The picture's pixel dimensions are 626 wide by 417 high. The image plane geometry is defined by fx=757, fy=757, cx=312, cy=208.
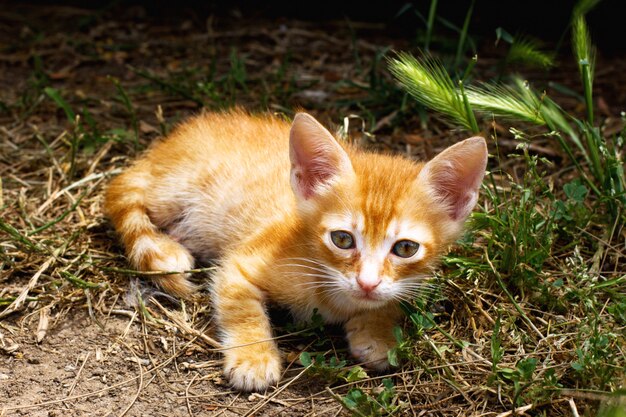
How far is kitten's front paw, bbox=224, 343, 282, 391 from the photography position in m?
2.76

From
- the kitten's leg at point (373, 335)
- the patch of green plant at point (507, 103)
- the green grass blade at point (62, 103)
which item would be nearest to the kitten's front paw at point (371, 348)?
the kitten's leg at point (373, 335)

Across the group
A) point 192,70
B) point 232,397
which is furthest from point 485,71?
point 232,397

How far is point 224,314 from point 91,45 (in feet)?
10.3

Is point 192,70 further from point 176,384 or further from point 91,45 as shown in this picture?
point 176,384

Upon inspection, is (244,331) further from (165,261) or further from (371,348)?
(165,261)

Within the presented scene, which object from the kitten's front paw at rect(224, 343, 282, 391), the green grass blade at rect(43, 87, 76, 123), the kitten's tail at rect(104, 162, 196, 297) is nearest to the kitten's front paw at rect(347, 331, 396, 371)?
the kitten's front paw at rect(224, 343, 282, 391)

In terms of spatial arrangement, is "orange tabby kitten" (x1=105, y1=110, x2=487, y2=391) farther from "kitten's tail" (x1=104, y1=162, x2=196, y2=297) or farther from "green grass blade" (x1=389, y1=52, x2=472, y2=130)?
"green grass blade" (x1=389, y1=52, x2=472, y2=130)

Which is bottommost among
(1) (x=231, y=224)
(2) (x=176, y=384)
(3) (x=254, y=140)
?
(2) (x=176, y=384)

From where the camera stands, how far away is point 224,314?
302 cm

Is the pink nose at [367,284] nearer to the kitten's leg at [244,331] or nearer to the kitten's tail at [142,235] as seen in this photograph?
the kitten's leg at [244,331]

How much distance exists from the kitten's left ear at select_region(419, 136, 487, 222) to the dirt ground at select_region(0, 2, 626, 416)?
53cm

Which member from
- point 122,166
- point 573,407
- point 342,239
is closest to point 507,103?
point 342,239

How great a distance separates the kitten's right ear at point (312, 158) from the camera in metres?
2.77

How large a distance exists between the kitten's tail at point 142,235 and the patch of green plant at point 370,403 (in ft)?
3.21
